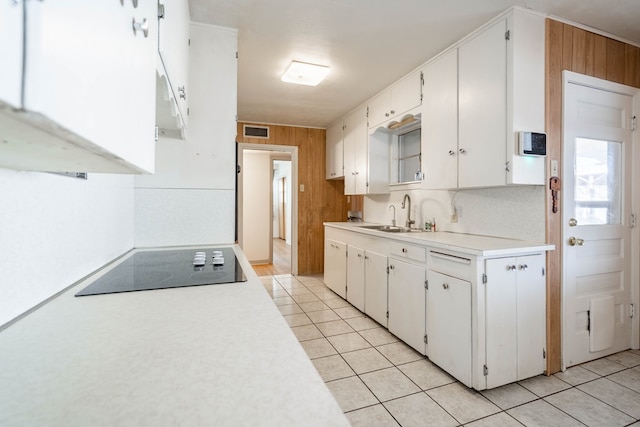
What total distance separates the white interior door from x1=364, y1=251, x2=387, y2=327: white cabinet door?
1.30m

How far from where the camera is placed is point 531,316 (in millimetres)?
1947

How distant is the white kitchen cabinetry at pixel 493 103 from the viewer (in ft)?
6.39

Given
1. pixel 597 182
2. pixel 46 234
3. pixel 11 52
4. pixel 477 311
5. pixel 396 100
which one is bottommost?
pixel 477 311

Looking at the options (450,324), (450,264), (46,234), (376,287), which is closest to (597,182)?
(450,264)

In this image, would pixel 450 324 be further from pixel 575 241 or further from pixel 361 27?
pixel 361 27

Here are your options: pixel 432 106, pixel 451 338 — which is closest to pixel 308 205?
pixel 432 106

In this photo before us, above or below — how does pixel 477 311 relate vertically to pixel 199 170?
below

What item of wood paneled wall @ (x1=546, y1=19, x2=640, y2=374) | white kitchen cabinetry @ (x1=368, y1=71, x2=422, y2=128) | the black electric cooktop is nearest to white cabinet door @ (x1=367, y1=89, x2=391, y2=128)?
white kitchen cabinetry @ (x1=368, y1=71, x2=422, y2=128)

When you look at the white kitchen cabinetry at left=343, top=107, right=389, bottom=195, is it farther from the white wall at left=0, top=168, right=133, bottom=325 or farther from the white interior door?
the white wall at left=0, top=168, right=133, bottom=325

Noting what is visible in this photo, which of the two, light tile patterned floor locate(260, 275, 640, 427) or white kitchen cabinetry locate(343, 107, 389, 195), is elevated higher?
white kitchen cabinetry locate(343, 107, 389, 195)

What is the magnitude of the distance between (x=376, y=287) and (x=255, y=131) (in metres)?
3.04

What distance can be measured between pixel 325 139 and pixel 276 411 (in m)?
4.85

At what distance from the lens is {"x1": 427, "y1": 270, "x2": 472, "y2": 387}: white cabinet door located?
187cm

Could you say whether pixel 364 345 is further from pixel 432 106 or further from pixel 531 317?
pixel 432 106
